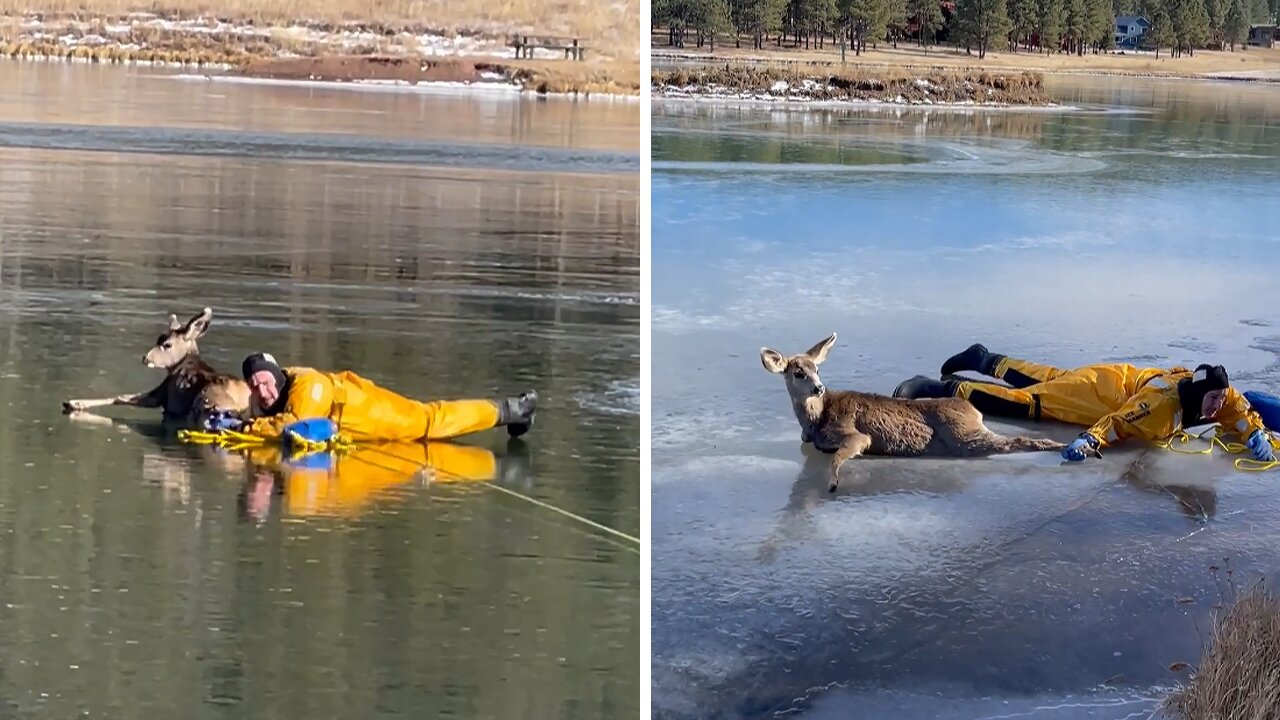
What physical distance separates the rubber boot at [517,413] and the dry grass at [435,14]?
10.6 m

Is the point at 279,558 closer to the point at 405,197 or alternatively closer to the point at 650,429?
the point at 650,429

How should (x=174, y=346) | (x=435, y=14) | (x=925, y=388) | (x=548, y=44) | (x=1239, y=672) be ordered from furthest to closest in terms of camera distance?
(x=435, y=14) → (x=548, y=44) → (x=925, y=388) → (x=174, y=346) → (x=1239, y=672)

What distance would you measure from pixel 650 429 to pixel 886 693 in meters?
2.25

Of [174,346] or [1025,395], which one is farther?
[1025,395]

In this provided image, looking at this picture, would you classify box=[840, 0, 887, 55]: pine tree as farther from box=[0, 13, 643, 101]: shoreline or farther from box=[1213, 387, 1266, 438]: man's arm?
box=[1213, 387, 1266, 438]: man's arm

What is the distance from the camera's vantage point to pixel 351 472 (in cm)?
568

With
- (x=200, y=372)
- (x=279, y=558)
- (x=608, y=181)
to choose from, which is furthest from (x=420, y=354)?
(x=608, y=181)

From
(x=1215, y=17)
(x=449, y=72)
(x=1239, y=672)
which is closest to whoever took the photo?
(x=1239, y=672)

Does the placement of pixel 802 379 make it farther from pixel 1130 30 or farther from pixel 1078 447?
pixel 1130 30

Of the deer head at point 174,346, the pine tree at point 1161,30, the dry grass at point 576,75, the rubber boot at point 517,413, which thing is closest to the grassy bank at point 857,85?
the pine tree at point 1161,30

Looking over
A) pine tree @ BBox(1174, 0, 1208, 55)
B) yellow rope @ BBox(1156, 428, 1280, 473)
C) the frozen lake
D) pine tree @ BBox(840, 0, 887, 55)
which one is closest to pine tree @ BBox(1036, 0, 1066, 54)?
the frozen lake

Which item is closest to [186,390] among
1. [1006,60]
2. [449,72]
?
[1006,60]

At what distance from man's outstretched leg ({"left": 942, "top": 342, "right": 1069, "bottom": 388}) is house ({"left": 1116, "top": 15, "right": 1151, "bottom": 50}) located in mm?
5565

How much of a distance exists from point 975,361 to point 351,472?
2817 mm
